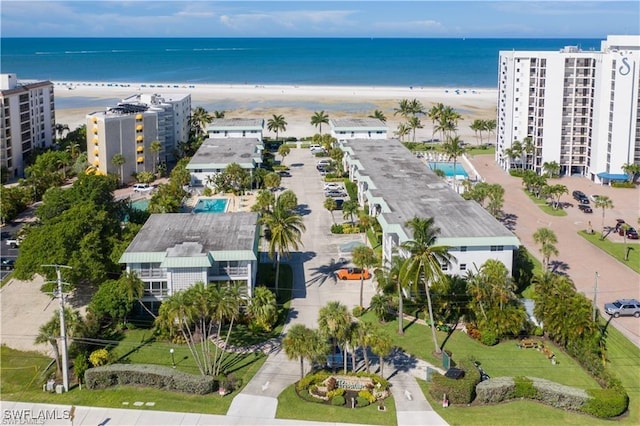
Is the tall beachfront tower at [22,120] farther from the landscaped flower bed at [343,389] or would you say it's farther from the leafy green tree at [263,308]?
the landscaped flower bed at [343,389]

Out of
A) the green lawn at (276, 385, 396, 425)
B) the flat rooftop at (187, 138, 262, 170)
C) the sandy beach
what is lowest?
the green lawn at (276, 385, 396, 425)

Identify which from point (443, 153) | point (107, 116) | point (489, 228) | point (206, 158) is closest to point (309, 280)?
point (489, 228)

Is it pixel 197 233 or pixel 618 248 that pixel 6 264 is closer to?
pixel 197 233

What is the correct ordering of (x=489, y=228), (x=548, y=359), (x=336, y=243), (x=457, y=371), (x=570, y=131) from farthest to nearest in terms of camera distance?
(x=570, y=131), (x=336, y=243), (x=489, y=228), (x=548, y=359), (x=457, y=371)

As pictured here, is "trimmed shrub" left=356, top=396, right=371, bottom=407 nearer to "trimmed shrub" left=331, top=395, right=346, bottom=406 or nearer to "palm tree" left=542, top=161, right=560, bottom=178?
"trimmed shrub" left=331, top=395, right=346, bottom=406

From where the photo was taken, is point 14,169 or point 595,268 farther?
point 14,169

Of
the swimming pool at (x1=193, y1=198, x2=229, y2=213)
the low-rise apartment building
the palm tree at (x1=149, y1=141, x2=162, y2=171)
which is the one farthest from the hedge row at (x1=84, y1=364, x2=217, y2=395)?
the palm tree at (x1=149, y1=141, x2=162, y2=171)

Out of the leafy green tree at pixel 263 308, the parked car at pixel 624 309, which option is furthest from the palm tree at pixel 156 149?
the parked car at pixel 624 309

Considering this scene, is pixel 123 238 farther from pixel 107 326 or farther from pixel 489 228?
pixel 489 228
